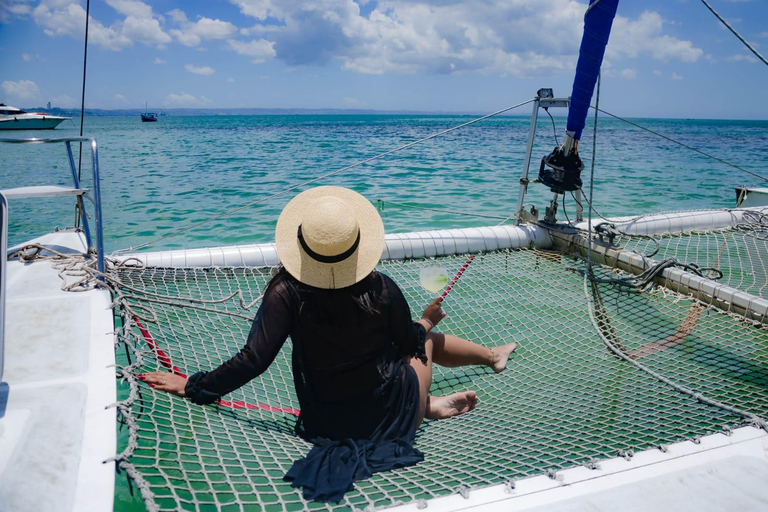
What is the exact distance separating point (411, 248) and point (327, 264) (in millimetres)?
2915

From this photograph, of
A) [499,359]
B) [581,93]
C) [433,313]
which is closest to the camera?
[433,313]

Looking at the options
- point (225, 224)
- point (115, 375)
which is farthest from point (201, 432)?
point (225, 224)

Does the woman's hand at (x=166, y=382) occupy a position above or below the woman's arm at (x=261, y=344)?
below

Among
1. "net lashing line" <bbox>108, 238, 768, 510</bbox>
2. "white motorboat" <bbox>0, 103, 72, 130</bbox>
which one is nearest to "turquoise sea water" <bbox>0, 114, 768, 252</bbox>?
"net lashing line" <bbox>108, 238, 768, 510</bbox>

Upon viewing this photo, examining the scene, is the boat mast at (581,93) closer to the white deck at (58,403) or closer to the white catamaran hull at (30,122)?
the white deck at (58,403)

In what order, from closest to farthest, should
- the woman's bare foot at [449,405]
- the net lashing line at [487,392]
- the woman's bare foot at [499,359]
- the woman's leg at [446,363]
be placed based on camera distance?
1. the net lashing line at [487,392]
2. the woman's leg at [446,363]
3. the woman's bare foot at [449,405]
4. the woman's bare foot at [499,359]

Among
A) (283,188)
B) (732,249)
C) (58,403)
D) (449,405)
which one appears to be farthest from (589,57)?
(283,188)

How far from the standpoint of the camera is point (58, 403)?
5.24 ft

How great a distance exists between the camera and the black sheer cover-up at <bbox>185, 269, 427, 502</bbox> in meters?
1.66

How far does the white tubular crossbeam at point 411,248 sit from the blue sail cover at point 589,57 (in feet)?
3.78

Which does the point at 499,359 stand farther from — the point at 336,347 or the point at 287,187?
the point at 287,187

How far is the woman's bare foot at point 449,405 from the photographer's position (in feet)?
7.78

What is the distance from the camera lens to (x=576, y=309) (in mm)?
3955

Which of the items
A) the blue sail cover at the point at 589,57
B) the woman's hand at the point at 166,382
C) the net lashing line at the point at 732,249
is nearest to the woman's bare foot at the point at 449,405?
the woman's hand at the point at 166,382
